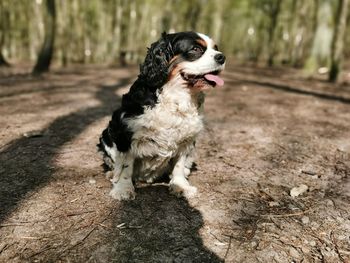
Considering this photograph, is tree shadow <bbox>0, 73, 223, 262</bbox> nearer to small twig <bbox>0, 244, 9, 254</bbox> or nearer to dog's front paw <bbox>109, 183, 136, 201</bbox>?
dog's front paw <bbox>109, 183, 136, 201</bbox>

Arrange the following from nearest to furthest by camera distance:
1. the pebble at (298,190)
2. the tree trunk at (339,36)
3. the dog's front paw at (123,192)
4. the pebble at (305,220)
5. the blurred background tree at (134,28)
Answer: the pebble at (305,220)
the dog's front paw at (123,192)
the pebble at (298,190)
the tree trunk at (339,36)
the blurred background tree at (134,28)

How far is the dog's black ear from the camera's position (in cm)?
370

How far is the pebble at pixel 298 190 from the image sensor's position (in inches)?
166

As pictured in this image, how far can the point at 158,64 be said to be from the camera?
146 inches

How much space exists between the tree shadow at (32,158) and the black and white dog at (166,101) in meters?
0.95

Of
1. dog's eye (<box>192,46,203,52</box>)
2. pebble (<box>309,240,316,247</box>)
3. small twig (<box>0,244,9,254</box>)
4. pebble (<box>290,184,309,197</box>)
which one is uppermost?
dog's eye (<box>192,46,203,52</box>)

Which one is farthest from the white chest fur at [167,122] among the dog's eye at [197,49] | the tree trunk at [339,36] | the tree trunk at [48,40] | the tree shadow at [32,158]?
the tree trunk at [48,40]

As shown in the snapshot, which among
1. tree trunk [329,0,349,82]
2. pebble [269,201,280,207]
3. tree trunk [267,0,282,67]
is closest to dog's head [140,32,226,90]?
pebble [269,201,280,207]

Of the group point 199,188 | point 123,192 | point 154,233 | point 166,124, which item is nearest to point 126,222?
point 154,233

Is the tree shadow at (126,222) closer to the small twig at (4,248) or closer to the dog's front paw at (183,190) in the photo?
the dog's front paw at (183,190)

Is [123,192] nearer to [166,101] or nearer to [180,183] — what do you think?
[180,183]

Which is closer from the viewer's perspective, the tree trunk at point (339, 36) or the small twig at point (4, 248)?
the small twig at point (4, 248)

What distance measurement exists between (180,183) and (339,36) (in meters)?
10.4

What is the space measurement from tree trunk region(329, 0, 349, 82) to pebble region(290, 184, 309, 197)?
9.39 metres
